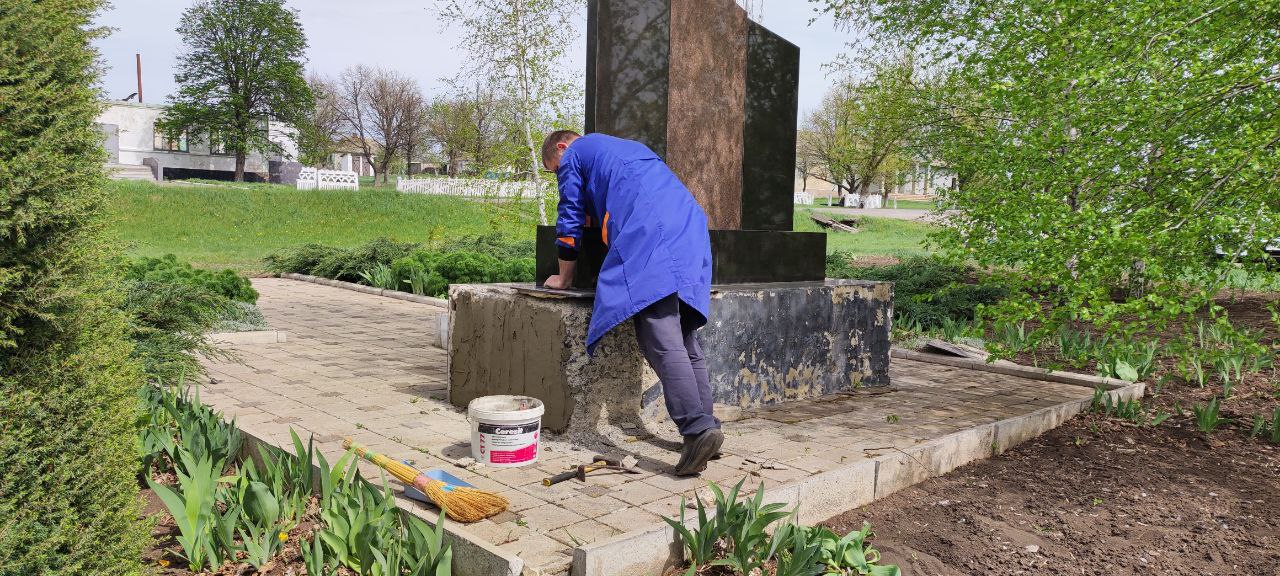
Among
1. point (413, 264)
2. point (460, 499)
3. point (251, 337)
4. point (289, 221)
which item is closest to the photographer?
point (460, 499)

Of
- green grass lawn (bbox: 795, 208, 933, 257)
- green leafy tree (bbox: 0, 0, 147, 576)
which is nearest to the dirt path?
green leafy tree (bbox: 0, 0, 147, 576)

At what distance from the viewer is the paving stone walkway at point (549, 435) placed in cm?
337

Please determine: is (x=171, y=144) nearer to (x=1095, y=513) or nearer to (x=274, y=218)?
(x=274, y=218)

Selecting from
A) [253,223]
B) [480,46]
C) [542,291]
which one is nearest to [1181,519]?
[542,291]

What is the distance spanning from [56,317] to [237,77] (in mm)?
43445

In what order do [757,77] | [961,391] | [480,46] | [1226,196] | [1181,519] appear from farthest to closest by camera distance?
[480,46], [961,391], [757,77], [1226,196], [1181,519]

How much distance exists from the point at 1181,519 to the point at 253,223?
24.8 metres

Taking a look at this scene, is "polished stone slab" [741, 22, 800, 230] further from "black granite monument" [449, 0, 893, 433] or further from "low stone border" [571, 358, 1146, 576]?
"low stone border" [571, 358, 1146, 576]

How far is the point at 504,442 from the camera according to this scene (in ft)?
12.8

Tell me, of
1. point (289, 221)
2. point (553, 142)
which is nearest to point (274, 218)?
point (289, 221)

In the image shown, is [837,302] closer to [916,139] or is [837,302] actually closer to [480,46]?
[916,139]

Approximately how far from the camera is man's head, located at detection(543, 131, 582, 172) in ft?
15.1

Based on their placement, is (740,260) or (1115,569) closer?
(1115,569)

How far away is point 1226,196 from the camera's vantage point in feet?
14.4
